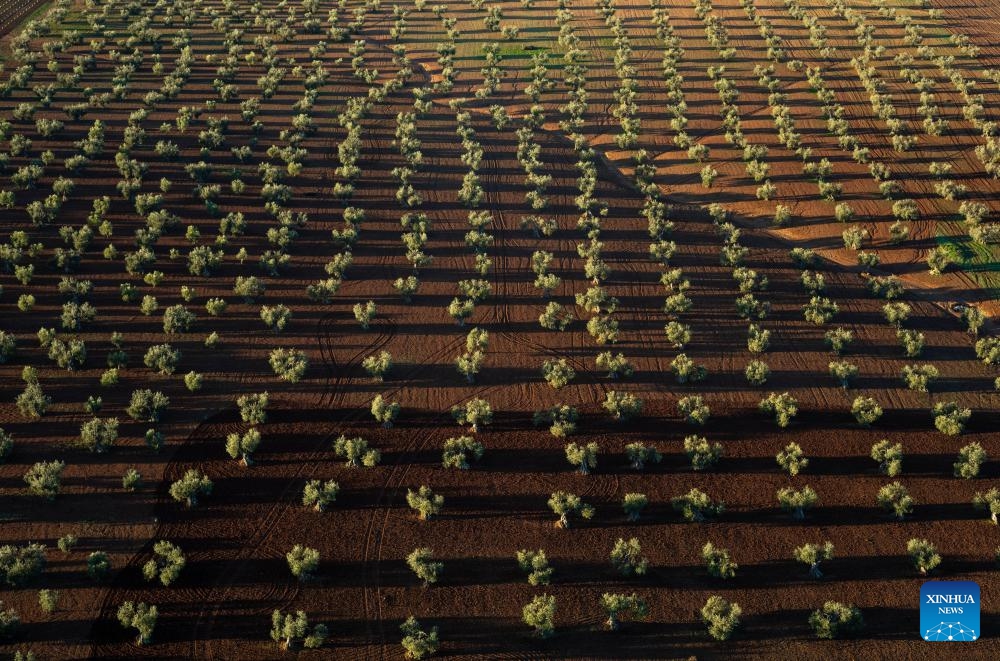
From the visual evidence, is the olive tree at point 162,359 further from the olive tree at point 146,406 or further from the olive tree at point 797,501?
the olive tree at point 797,501

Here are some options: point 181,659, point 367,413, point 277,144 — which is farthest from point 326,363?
point 277,144

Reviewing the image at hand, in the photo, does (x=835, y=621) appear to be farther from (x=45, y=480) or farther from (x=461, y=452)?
(x=45, y=480)

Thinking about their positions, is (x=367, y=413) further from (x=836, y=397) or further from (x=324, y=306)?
(x=836, y=397)

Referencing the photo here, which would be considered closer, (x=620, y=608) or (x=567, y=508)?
(x=620, y=608)

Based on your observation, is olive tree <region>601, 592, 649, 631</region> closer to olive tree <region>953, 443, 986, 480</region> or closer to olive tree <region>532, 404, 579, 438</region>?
olive tree <region>532, 404, 579, 438</region>

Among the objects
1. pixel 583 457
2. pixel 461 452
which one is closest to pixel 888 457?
pixel 583 457

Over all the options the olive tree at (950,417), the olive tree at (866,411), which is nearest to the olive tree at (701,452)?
the olive tree at (866,411)
